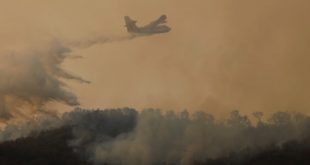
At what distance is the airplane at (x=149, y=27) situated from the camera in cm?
511

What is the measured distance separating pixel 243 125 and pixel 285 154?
428 millimetres

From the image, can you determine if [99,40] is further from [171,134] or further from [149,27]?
[171,134]

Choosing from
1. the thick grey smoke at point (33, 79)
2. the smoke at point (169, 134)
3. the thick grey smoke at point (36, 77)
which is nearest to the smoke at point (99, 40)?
the thick grey smoke at point (36, 77)

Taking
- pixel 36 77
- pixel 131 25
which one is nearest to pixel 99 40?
pixel 131 25

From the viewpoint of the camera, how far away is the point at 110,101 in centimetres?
505

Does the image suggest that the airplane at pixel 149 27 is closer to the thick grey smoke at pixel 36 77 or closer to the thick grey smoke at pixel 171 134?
the thick grey smoke at pixel 36 77

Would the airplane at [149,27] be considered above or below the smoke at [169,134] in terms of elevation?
above

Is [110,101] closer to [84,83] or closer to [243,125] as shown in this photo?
[84,83]

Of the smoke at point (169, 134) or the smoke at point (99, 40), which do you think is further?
the smoke at point (99, 40)

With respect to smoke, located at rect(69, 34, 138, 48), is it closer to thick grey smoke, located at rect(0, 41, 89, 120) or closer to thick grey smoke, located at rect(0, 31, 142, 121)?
thick grey smoke, located at rect(0, 31, 142, 121)

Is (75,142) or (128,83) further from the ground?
(128,83)

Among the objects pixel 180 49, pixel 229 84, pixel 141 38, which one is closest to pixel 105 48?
pixel 141 38

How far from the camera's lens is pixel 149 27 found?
5.13 m

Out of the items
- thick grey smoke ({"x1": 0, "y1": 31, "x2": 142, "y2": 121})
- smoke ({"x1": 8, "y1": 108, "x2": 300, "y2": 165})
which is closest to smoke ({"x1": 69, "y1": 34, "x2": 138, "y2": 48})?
thick grey smoke ({"x1": 0, "y1": 31, "x2": 142, "y2": 121})
